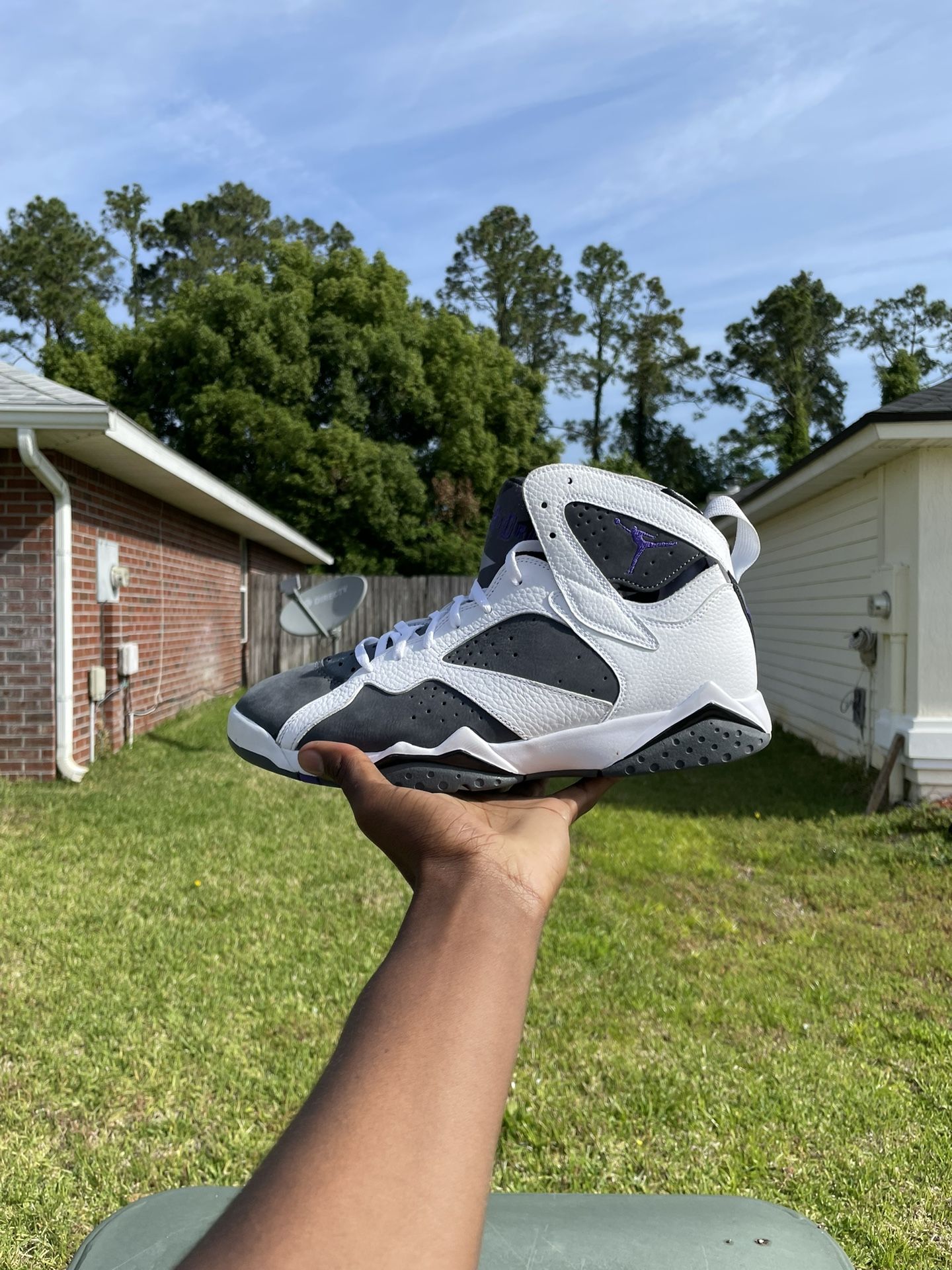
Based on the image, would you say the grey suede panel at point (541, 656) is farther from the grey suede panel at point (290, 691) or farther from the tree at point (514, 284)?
the tree at point (514, 284)

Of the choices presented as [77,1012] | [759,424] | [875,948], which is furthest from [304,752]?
[759,424]

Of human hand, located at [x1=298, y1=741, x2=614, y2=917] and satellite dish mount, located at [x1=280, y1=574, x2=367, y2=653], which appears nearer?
human hand, located at [x1=298, y1=741, x2=614, y2=917]

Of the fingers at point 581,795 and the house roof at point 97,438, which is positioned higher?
the house roof at point 97,438

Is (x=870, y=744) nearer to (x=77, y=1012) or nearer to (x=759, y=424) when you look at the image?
(x=77, y=1012)

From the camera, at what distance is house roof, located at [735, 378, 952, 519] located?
634cm

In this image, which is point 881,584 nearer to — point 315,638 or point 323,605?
point 323,605

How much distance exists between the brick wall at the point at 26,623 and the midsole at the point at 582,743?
6.33 m

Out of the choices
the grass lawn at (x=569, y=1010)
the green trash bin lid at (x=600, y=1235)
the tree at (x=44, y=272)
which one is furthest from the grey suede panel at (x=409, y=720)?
the tree at (x=44, y=272)

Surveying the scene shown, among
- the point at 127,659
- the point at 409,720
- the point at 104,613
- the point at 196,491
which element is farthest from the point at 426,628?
the point at 196,491

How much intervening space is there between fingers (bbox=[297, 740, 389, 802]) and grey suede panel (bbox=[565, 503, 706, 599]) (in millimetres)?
527

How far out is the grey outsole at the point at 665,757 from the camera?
150 centimetres

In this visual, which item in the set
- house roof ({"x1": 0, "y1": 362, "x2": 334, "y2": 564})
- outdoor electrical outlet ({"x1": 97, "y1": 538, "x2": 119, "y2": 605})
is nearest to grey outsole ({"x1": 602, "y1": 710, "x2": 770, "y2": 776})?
house roof ({"x1": 0, "y1": 362, "x2": 334, "y2": 564})

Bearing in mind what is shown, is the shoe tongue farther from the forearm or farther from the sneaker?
the forearm

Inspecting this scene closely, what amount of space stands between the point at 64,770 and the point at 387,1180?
280 inches
